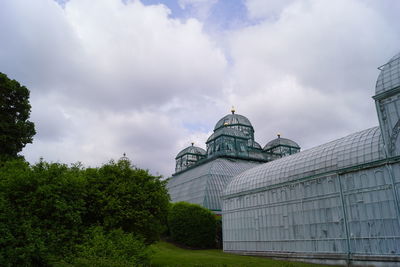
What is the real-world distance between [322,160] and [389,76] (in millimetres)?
9232

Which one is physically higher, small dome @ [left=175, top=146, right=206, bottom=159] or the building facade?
small dome @ [left=175, top=146, right=206, bottom=159]

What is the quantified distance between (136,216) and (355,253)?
1809cm

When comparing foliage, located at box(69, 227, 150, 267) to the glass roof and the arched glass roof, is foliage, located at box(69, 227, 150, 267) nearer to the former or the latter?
the arched glass roof

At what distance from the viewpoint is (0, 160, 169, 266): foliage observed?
19.3 metres

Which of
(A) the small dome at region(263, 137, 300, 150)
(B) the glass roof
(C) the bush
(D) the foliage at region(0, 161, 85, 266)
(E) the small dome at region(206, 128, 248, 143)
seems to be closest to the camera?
(D) the foliage at region(0, 161, 85, 266)

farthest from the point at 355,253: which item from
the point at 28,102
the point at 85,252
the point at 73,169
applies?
the point at 28,102

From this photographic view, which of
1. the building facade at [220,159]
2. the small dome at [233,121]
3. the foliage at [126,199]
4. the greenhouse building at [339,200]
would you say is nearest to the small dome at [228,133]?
the building facade at [220,159]

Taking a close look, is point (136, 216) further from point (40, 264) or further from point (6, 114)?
point (6, 114)

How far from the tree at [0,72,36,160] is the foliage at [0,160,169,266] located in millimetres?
6569

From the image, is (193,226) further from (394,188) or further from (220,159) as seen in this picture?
(394,188)

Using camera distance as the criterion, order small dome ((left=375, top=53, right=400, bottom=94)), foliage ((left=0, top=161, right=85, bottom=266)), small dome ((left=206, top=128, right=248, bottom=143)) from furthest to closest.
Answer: small dome ((left=206, top=128, right=248, bottom=143)) → small dome ((left=375, top=53, right=400, bottom=94)) → foliage ((left=0, top=161, right=85, bottom=266))

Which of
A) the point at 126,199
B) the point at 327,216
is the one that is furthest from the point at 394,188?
the point at 126,199

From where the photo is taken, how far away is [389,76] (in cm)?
2412

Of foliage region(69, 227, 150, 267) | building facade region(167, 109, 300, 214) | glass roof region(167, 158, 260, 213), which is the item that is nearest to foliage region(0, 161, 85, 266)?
foliage region(69, 227, 150, 267)
